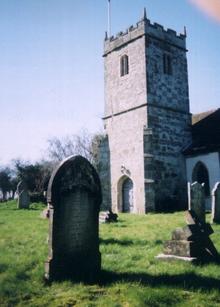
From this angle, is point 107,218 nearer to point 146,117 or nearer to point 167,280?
point 167,280

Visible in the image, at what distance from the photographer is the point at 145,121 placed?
64.6 ft

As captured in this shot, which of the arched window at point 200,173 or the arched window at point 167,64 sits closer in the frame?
the arched window at point 200,173

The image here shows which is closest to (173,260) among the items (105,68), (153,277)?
(153,277)

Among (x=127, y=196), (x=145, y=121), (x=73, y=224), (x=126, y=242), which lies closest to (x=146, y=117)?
(x=145, y=121)

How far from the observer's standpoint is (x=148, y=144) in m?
19.4

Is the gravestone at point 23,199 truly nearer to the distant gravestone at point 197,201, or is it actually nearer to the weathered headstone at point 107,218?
the weathered headstone at point 107,218

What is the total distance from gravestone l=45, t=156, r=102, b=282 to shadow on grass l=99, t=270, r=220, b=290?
33 centimetres

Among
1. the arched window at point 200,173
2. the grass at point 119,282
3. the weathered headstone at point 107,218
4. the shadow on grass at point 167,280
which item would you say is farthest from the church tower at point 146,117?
the shadow on grass at point 167,280

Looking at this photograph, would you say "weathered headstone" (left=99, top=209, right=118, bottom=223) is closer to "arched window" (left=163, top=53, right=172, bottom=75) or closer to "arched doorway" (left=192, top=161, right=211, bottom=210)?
"arched doorway" (left=192, top=161, right=211, bottom=210)

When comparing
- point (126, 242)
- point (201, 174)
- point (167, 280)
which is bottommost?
point (167, 280)

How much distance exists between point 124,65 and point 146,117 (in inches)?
178

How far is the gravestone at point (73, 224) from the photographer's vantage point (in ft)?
18.6

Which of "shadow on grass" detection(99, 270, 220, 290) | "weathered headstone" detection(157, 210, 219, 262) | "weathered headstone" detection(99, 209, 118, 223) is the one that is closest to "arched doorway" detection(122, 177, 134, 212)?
"weathered headstone" detection(99, 209, 118, 223)

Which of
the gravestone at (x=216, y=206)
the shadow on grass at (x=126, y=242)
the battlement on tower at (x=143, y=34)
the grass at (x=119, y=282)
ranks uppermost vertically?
the battlement on tower at (x=143, y=34)
